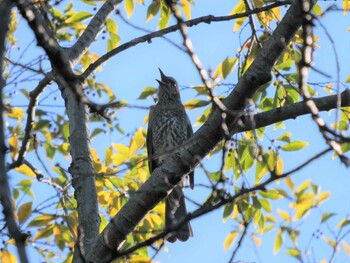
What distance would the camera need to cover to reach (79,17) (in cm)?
510

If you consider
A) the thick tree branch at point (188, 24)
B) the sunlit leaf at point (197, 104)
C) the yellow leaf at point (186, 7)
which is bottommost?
the thick tree branch at point (188, 24)

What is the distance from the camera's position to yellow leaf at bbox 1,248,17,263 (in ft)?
13.3

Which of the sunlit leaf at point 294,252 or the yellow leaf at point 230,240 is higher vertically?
the yellow leaf at point 230,240

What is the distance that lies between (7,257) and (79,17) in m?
1.86

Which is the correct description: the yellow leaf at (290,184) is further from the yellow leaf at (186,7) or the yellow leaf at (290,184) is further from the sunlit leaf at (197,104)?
the yellow leaf at (186,7)

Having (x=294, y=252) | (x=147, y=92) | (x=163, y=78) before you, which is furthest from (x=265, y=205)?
(x=163, y=78)

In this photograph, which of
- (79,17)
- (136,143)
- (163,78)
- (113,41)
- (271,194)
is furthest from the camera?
(163,78)

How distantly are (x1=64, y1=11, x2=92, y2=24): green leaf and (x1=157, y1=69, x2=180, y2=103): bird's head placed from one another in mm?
1773

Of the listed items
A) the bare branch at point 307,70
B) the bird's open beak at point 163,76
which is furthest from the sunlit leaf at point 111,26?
the bare branch at point 307,70

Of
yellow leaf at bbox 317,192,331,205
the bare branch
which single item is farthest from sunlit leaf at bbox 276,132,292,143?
the bare branch

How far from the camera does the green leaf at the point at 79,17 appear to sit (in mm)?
5066

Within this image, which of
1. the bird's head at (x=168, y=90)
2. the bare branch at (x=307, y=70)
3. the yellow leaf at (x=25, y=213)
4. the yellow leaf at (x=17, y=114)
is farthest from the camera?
the bird's head at (x=168, y=90)

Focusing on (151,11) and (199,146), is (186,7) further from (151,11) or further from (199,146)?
(199,146)

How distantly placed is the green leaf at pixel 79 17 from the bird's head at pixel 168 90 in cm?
177
